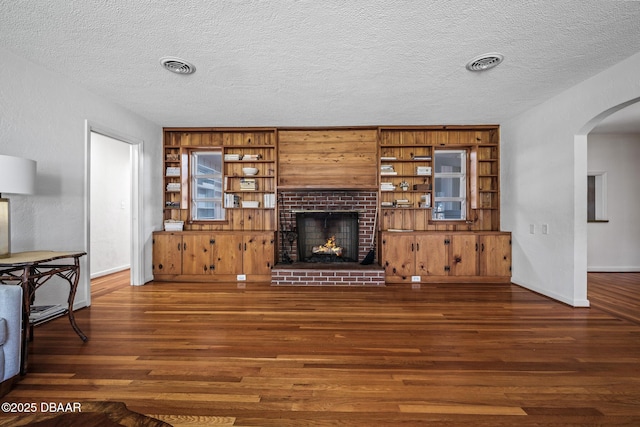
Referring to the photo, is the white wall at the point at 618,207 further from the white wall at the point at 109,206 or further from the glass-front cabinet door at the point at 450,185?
the white wall at the point at 109,206

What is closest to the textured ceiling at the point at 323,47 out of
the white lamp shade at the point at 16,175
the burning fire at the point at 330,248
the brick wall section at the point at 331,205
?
the white lamp shade at the point at 16,175

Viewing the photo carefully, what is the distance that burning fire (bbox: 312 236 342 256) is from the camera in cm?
491

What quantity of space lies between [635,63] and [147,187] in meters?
5.89

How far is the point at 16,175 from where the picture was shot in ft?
6.97

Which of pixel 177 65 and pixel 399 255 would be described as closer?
pixel 177 65

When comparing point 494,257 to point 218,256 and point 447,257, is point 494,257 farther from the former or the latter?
point 218,256

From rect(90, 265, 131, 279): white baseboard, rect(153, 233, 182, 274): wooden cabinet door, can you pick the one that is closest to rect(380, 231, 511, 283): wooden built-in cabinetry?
rect(153, 233, 182, 274): wooden cabinet door

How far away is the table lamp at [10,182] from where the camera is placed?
6.79ft

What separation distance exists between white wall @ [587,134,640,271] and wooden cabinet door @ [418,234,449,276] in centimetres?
318

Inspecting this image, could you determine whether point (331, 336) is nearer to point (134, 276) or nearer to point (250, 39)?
point (250, 39)

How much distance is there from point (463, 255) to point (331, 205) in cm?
222

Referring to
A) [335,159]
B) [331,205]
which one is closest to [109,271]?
[331,205]

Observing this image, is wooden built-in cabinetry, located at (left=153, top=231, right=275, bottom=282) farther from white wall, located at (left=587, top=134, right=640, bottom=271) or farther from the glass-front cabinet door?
white wall, located at (left=587, top=134, right=640, bottom=271)

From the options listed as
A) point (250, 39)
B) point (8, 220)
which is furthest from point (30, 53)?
point (250, 39)
